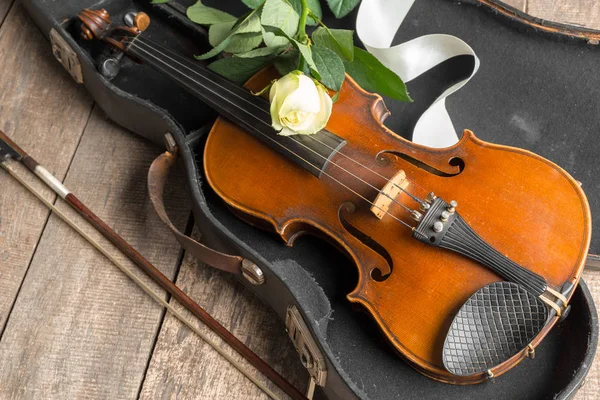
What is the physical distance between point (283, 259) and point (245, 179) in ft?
0.62

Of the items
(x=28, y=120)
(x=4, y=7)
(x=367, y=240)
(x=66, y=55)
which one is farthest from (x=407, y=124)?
(x=4, y=7)

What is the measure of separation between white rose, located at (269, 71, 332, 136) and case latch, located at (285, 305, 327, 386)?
355 mm

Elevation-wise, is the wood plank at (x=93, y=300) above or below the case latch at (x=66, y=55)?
below

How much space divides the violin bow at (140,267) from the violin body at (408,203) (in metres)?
0.25

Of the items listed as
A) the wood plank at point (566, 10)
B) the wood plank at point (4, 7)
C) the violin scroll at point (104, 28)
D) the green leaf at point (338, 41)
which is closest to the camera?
the green leaf at point (338, 41)

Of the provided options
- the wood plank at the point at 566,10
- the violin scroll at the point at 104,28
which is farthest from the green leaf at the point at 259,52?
the wood plank at the point at 566,10

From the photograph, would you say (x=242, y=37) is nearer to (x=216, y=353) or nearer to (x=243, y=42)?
(x=243, y=42)

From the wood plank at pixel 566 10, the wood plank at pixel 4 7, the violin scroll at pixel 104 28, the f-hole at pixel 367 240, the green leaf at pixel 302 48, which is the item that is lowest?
the wood plank at pixel 4 7

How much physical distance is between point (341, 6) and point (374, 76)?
30 cm

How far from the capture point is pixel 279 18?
1194mm

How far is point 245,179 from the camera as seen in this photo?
4.36 ft

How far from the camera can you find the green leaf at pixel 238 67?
1.33m

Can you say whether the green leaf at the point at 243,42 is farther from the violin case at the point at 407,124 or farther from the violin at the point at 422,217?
the violin case at the point at 407,124

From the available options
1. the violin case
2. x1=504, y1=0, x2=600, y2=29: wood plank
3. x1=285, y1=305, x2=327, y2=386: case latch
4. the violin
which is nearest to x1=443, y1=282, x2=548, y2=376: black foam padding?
the violin
